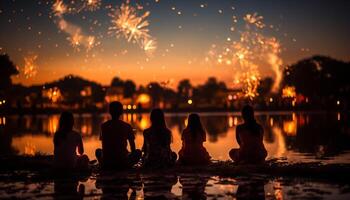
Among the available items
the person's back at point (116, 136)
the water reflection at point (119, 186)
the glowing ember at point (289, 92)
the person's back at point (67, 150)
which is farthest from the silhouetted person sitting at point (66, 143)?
the glowing ember at point (289, 92)

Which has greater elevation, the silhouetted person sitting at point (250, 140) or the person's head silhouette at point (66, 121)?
the person's head silhouette at point (66, 121)

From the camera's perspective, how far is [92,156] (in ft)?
52.7

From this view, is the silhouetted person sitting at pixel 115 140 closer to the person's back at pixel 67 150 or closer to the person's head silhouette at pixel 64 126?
the person's back at pixel 67 150

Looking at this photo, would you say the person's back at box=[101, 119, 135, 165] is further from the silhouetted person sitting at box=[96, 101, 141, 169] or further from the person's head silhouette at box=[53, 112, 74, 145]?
the person's head silhouette at box=[53, 112, 74, 145]

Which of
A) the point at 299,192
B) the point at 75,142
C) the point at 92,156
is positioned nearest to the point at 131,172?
the point at 75,142

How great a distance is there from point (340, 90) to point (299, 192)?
323 ft

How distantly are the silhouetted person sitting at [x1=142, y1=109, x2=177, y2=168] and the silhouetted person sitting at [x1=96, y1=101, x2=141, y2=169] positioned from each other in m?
0.34

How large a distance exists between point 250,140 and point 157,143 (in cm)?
211

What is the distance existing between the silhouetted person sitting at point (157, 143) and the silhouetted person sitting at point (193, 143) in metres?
0.69

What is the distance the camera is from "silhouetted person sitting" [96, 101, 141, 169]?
1120 cm

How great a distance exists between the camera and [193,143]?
477 inches

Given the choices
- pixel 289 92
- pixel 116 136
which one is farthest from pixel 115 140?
pixel 289 92

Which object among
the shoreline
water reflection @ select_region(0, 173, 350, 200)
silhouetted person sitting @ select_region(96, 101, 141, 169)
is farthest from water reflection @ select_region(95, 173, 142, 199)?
the shoreline

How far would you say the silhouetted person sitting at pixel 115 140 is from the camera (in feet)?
36.7
